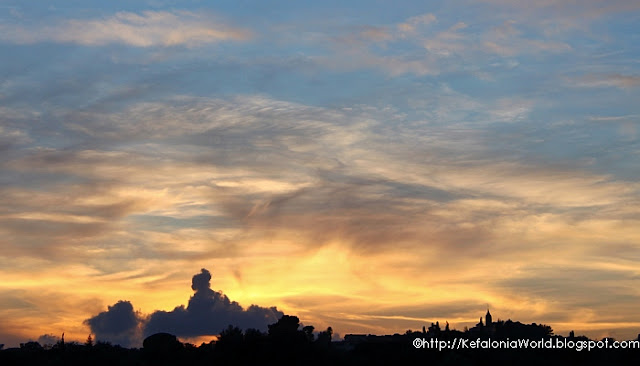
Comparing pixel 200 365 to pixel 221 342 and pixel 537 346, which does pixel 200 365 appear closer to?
pixel 221 342

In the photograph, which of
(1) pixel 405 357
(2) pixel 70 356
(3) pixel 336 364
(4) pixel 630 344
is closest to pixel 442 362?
(1) pixel 405 357

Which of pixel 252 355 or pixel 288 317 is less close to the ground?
pixel 288 317

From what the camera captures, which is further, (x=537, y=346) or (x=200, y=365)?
(x=537, y=346)

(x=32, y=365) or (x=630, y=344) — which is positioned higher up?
(x=630, y=344)

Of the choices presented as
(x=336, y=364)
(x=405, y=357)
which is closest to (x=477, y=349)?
(x=405, y=357)

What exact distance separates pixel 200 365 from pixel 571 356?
56840 millimetres

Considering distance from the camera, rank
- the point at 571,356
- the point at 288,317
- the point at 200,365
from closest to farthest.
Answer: the point at 200,365
the point at 571,356
the point at 288,317

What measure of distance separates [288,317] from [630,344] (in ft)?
219

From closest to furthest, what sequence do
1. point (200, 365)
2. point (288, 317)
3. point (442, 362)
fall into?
point (442, 362), point (200, 365), point (288, 317)

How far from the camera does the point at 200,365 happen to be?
4668 inches

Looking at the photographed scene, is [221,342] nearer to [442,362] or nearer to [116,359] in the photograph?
[116,359]

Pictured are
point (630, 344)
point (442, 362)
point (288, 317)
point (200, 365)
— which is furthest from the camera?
point (288, 317)

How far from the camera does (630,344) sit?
5349 inches

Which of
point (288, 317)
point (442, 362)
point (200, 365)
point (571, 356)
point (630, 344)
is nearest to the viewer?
point (442, 362)
